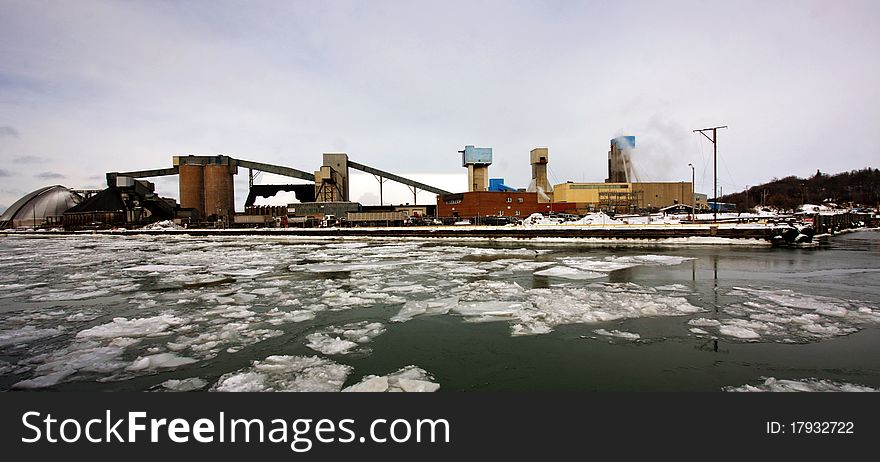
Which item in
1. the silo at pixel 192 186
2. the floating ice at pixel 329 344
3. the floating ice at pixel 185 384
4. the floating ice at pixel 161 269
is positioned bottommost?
the floating ice at pixel 329 344

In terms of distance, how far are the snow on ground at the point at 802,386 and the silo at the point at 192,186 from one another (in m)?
82.5

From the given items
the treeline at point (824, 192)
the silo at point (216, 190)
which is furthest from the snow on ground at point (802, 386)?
the treeline at point (824, 192)

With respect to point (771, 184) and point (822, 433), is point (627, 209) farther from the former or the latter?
point (771, 184)

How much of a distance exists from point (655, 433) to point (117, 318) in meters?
9.51

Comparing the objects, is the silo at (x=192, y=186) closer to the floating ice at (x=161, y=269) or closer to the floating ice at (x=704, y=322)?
the floating ice at (x=161, y=269)

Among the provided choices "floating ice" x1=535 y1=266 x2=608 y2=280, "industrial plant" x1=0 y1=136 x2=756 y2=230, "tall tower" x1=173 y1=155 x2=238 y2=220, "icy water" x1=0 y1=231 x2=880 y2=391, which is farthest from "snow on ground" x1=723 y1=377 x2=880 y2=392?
"tall tower" x1=173 y1=155 x2=238 y2=220

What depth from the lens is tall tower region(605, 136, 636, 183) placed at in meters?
98.3

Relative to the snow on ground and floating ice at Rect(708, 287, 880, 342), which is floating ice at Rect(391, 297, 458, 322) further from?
the snow on ground

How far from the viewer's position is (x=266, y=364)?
559 centimetres

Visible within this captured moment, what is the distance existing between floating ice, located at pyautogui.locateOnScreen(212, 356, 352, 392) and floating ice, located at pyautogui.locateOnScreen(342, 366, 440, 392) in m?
0.30

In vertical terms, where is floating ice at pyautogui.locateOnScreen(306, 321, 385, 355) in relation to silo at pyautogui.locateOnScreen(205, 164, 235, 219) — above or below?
below

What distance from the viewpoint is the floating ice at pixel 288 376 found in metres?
4.82

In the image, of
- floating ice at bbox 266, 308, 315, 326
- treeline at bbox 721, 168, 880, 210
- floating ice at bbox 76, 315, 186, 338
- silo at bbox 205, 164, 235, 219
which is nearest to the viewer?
floating ice at bbox 76, 315, 186, 338

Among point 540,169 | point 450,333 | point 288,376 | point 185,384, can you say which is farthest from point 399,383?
point 540,169
